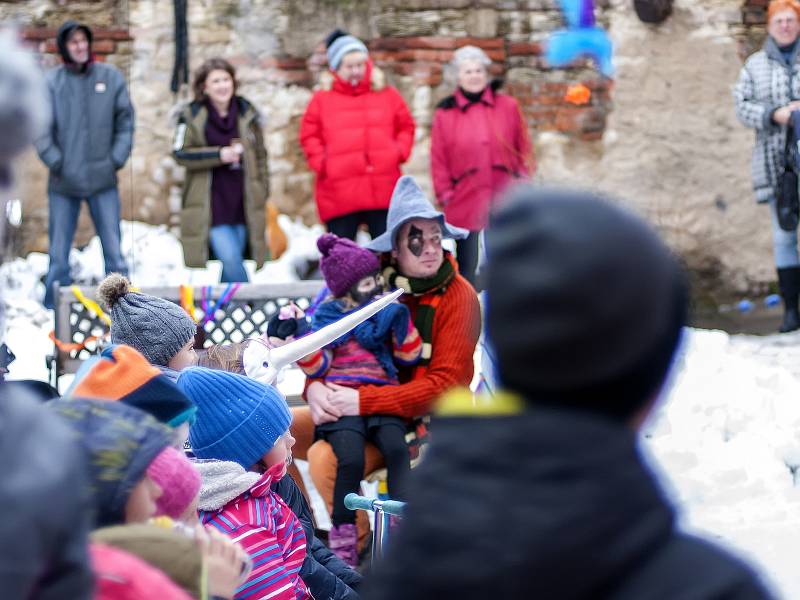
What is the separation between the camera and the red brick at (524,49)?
945 cm

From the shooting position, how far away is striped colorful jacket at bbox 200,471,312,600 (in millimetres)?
2713

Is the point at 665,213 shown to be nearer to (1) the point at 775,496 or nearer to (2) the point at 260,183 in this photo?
(2) the point at 260,183

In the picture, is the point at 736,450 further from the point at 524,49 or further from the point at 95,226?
the point at 524,49

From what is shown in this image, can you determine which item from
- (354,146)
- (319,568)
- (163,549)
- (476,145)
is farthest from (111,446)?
(476,145)

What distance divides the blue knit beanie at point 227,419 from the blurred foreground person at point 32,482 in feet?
5.09

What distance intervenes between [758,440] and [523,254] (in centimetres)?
457

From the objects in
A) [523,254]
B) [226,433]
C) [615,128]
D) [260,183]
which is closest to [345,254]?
[226,433]

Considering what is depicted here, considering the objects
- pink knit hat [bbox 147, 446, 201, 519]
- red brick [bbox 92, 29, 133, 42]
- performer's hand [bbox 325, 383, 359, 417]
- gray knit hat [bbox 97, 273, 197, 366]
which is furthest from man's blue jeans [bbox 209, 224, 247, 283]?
pink knit hat [bbox 147, 446, 201, 519]

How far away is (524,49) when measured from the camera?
31.0 ft

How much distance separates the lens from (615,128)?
945cm

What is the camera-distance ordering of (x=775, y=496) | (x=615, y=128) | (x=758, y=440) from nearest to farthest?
(x=775, y=496)
(x=758, y=440)
(x=615, y=128)

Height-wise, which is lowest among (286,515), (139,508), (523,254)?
(286,515)

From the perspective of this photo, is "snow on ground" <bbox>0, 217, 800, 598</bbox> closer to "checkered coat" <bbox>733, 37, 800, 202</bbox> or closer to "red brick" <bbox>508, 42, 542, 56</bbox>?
"checkered coat" <bbox>733, 37, 800, 202</bbox>

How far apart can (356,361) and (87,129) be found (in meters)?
3.66
